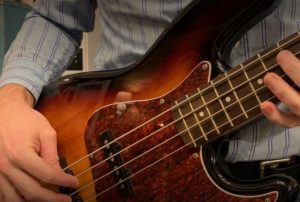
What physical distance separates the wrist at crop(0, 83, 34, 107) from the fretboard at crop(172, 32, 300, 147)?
0.32 metres

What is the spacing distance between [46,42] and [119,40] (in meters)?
0.19

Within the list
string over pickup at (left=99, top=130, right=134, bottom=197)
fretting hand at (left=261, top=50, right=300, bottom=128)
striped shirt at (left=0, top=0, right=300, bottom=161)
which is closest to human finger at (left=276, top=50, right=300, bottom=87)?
fretting hand at (left=261, top=50, right=300, bottom=128)

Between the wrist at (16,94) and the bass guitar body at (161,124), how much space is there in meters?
0.08

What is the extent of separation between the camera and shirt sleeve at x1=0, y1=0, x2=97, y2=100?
0.83m

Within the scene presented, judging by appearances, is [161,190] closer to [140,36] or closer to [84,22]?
[140,36]

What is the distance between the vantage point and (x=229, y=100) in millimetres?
566

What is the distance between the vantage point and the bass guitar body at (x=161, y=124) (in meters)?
0.58

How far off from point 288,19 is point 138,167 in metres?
0.34

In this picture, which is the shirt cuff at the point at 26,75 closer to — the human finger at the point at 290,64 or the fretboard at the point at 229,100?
the fretboard at the point at 229,100

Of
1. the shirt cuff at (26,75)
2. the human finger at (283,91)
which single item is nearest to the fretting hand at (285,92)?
the human finger at (283,91)

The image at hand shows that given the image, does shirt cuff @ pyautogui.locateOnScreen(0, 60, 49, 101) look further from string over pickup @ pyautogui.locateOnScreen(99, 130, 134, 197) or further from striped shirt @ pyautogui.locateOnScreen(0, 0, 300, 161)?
string over pickup @ pyautogui.locateOnScreen(99, 130, 134, 197)

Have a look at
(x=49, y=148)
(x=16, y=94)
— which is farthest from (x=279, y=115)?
(x=16, y=94)

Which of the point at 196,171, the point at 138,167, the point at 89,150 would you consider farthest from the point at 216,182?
the point at 89,150

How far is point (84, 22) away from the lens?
97 cm
